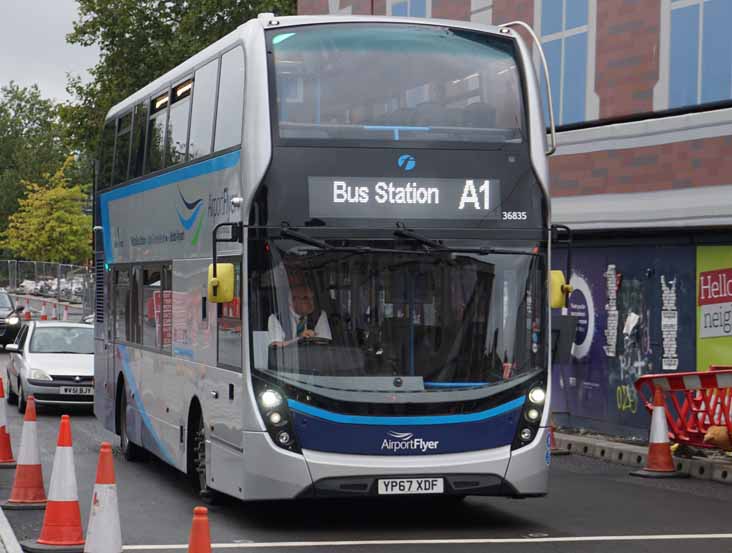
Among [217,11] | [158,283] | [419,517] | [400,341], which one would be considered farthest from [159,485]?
[217,11]

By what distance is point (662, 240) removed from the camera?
20.0m

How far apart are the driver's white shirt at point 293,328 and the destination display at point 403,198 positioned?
0.78 metres

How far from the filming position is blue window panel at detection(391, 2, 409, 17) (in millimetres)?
28594

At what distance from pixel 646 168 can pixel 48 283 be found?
5449cm

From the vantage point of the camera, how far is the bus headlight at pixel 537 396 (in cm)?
1169

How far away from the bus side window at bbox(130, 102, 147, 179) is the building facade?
711 centimetres

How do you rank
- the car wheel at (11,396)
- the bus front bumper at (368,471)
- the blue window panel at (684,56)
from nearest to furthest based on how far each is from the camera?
the bus front bumper at (368,471)
the blue window panel at (684,56)
the car wheel at (11,396)

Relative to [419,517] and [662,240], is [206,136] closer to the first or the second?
[419,517]

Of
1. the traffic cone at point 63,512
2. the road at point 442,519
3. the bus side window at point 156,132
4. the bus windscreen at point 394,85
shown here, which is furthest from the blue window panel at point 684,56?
the traffic cone at point 63,512

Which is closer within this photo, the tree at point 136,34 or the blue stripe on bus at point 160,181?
the blue stripe on bus at point 160,181

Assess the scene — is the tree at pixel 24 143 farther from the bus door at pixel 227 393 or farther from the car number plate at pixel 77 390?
the bus door at pixel 227 393

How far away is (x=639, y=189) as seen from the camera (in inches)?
810

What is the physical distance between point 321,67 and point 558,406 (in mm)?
11275

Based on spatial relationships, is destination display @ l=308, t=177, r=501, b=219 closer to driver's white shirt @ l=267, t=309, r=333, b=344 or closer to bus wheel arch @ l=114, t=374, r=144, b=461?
driver's white shirt @ l=267, t=309, r=333, b=344
